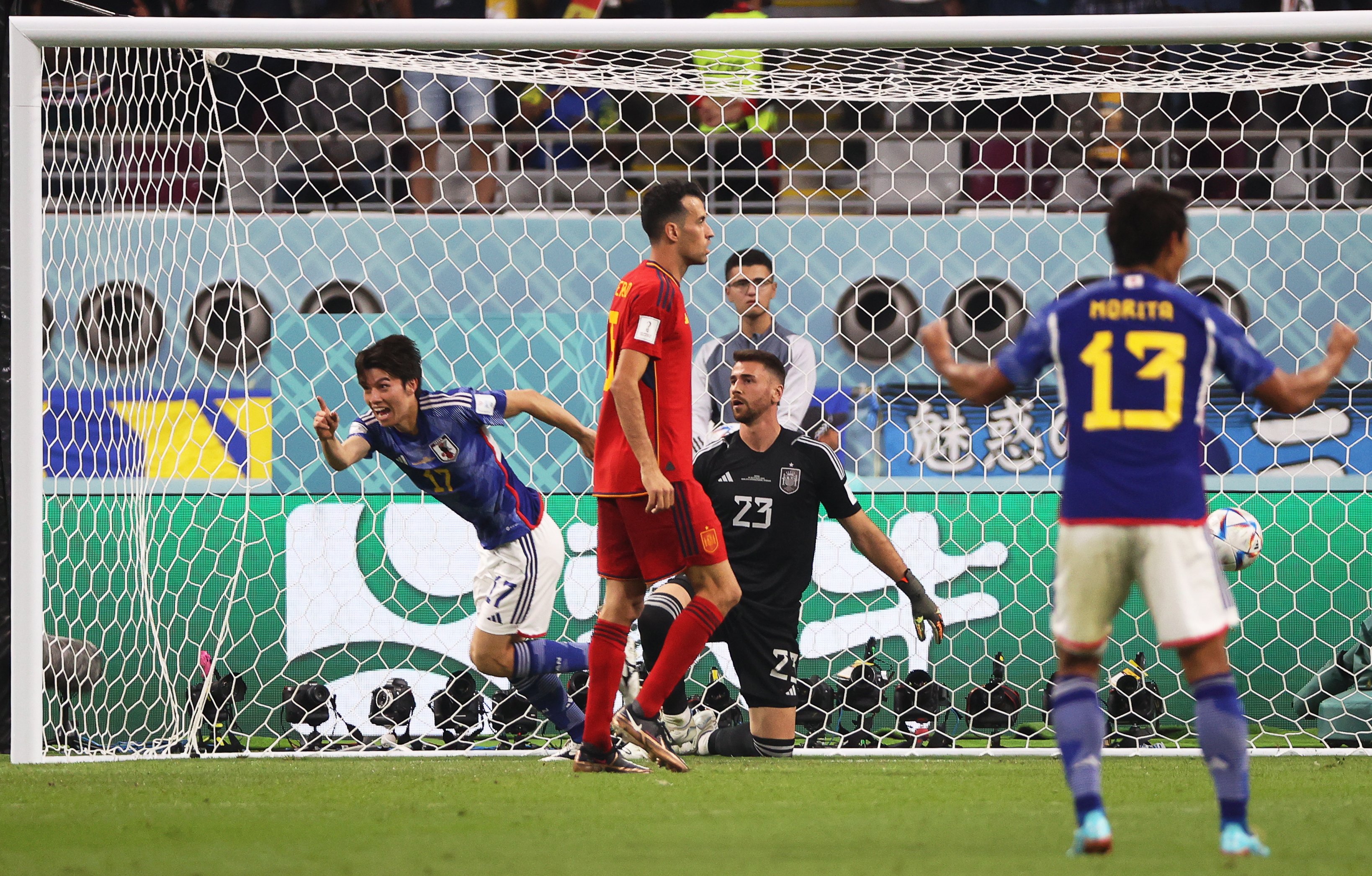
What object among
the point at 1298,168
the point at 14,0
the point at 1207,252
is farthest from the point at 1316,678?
the point at 14,0

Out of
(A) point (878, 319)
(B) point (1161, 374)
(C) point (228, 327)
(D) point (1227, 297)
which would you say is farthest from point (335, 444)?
(D) point (1227, 297)

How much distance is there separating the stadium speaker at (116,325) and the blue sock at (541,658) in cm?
202

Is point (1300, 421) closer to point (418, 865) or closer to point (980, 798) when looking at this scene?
point (980, 798)

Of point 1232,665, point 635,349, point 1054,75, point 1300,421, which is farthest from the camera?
point 1300,421

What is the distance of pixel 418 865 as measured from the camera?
2998mm

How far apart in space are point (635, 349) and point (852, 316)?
4284 mm

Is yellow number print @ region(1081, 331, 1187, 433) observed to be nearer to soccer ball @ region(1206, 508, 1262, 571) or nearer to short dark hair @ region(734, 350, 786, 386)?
short dark hair @ region(734, 350, 786, 386)

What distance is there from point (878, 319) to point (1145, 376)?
18.0 ft

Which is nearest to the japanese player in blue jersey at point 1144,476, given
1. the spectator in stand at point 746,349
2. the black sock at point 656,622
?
the black sock at point 656,622

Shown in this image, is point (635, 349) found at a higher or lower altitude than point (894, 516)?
higher

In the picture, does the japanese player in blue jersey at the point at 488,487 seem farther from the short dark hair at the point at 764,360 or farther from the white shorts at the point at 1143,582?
the white shorts at the point at 1143,582

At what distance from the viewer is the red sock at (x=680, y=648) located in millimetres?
4668

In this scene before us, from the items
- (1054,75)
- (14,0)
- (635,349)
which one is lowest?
(635,349)

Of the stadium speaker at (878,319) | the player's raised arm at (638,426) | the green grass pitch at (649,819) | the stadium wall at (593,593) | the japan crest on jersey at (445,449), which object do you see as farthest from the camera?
the stadium speaker at (878,319)
